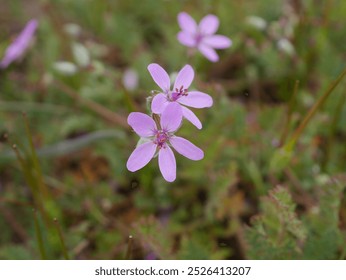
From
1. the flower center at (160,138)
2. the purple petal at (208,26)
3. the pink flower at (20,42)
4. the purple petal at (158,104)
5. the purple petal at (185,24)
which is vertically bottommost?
the flower center at (160,138)

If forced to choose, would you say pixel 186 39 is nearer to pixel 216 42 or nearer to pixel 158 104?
pixel 216 42

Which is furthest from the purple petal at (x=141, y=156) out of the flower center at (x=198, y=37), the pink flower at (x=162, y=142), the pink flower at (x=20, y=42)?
the pink flower at (x=20, y=42)

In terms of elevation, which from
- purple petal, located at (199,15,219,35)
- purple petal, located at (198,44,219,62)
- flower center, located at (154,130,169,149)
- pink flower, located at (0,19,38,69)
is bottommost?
flower center, located at (154,130,169,149)

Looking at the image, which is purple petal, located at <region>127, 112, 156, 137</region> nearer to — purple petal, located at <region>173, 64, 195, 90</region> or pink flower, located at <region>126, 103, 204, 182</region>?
pink flower, located at <region>126, 103, 204, 182</region>

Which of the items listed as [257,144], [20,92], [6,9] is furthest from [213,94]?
[6,9]

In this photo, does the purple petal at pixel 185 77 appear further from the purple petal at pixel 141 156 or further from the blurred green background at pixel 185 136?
the blurred green background at pixel 185 136

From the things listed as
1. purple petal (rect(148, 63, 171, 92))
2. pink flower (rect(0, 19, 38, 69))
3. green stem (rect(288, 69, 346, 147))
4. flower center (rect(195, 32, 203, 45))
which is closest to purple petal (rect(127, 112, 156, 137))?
purple petal (rect(148, 63, 171, 92))

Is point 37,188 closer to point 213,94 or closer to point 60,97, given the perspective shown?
point 60,97
